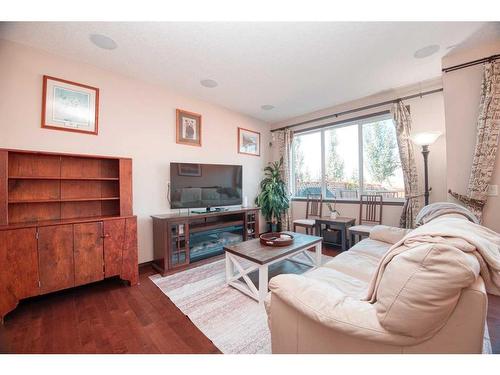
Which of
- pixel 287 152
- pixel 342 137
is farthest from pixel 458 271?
pixel 287 152

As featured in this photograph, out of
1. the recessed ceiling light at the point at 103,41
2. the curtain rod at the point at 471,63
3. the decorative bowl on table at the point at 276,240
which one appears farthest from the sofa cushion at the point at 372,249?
the recessed ceiling light at the point at 103,41

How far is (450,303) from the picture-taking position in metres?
0.72

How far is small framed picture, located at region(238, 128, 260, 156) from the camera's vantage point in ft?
13.3

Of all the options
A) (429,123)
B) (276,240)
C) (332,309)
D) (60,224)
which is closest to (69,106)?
(60,224)

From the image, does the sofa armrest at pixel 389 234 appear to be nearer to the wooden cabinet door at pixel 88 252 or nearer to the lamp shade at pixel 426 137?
the lamp shade at pixel 426 137

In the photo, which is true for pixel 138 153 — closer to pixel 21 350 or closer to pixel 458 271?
pixel 21 350

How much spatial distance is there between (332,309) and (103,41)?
2.89 meters

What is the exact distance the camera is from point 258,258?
1.86 metres

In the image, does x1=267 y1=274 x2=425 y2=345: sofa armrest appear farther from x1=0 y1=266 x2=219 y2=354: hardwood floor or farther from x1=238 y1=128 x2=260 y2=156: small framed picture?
x1=238 y1=128 x2=260 y2=156: small framed picture

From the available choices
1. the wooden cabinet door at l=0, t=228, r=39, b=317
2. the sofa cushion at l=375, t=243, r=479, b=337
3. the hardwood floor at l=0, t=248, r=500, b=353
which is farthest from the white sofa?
the wooden cabinet door at l=0, t=228, r=39, b=317

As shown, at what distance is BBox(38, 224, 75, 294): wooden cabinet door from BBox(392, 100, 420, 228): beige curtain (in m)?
4.06

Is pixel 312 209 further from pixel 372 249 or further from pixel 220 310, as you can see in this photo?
pixel 220 310

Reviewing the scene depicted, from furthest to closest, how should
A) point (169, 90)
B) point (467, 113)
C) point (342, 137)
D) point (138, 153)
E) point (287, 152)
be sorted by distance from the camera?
point (287, 152), point (342, 137), point (169, 90), point (138, 153), point (467, 113)

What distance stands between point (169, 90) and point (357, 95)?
2952mm
